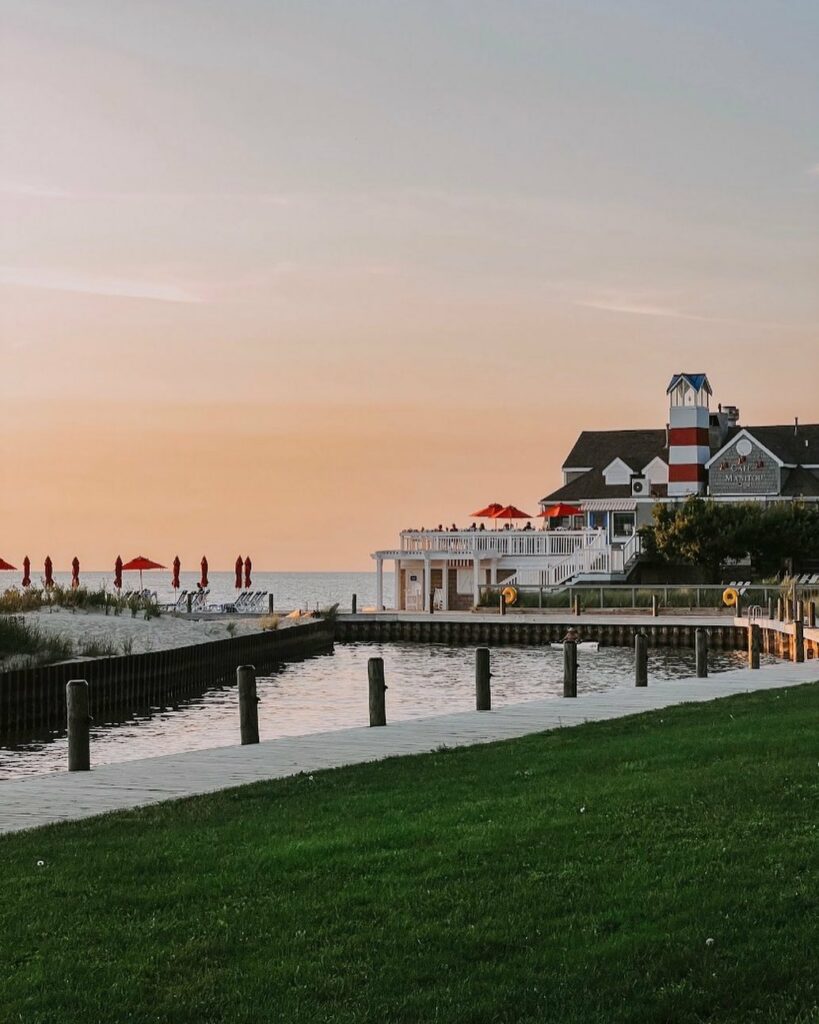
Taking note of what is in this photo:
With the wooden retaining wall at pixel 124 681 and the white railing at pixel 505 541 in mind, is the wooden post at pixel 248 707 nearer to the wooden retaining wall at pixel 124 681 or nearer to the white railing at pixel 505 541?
the wooden retaining wall at pixel 124 681

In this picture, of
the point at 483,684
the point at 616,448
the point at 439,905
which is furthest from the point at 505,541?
the point at 439,905

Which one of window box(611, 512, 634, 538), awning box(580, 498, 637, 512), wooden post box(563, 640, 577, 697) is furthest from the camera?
window box(611, 512, 634, 538)

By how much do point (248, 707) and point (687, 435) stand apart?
64509mm

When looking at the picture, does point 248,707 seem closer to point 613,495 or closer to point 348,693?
point 348,693

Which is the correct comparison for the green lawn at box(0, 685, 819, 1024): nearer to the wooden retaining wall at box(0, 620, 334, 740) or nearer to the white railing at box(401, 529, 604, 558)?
the wooden retaining wall at box(0, 620, 334, 740)

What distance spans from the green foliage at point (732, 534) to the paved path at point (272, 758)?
149 ft

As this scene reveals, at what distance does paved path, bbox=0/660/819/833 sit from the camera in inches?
578

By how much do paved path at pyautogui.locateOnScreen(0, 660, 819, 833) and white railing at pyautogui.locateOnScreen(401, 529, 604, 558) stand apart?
153 ft

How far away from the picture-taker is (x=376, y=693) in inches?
903

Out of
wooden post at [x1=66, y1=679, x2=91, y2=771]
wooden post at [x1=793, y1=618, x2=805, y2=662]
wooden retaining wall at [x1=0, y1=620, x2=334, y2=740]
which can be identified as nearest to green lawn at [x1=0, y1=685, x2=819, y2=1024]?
wooden post at [x1=66, y1=679, x2=91, y2=771]

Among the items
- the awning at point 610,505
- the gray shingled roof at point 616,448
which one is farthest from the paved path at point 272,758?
the gray shingled roof at point 616,448

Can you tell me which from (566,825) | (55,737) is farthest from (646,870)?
(55,737)

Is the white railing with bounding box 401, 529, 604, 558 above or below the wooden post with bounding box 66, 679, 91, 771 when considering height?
above

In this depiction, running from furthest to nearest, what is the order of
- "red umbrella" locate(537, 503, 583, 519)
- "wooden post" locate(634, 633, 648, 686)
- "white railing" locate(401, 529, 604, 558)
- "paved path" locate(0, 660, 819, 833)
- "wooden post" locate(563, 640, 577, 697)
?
"red umbrella" locate(537, 503, 583, 519) → "white railing" locate(401, 529, 604, 558) → "wooden post" locate(634, 633, 648, 686) → "wooden post" locate(563, 640, 577, 697) → "paved path" locate(0, 660, 819, 833)
